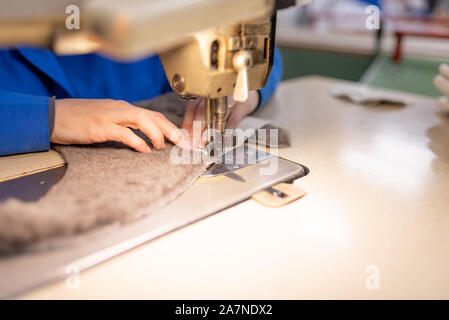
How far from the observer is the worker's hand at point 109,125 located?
784mm

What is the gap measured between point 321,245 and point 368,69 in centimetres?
181

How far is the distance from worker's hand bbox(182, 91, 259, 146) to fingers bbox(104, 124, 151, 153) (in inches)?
3.9

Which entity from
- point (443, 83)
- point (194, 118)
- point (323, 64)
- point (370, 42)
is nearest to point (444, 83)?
point (443, 83)

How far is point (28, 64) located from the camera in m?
0.97

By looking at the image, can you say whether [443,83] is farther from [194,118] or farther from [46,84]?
[46,84]

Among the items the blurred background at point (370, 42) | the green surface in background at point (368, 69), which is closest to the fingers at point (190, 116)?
the blurred background at point (370, 42)

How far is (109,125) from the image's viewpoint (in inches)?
31.2

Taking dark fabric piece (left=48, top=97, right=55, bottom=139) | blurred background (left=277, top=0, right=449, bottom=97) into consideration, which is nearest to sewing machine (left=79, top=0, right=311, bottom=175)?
dark fabric piece (left=48, top=97, right=55, bottom=139)

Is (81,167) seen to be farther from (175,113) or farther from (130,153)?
(175,113)

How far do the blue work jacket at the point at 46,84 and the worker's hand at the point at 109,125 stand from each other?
0.11ft

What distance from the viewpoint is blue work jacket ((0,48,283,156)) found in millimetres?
795

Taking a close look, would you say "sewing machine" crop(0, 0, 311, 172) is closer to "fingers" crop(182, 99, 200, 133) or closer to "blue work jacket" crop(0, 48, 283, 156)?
"fingers" crop(182, 99, 200, 133)

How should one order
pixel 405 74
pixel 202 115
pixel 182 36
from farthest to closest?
pixel 405 74, pixel 202 115, pixel 182 36
